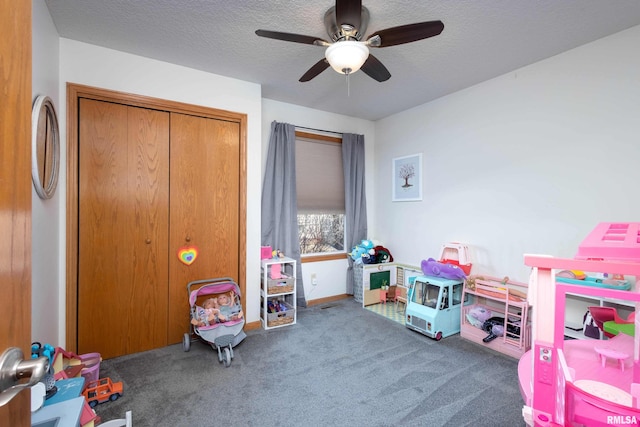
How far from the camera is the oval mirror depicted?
1.60 meters

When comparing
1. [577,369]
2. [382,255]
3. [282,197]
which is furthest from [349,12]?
[382,255]

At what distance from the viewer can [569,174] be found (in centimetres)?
236

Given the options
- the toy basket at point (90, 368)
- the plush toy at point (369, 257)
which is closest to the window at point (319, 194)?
the plush toy at point (369, 257)

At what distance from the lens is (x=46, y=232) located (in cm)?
188

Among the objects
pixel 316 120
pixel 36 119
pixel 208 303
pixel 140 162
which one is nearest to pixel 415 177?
pixel 316 120

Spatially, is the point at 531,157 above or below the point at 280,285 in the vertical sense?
above

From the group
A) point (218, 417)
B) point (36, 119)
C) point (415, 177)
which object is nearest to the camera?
point (36, 119)

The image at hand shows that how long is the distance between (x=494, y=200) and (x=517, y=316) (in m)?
1.08

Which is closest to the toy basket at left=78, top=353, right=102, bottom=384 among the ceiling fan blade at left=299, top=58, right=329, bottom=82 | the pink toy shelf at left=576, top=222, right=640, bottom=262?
the ceiling fan blade at left=299, top=58, right=329, bottom=82

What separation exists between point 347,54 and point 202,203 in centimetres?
186

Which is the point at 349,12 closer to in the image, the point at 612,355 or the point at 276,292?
the point at 612,355

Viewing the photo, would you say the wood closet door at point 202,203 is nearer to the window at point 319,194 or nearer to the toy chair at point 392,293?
the window at point 319,194

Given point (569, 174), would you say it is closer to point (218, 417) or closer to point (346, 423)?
point (346, 423)

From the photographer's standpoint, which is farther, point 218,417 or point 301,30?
point 301,30
